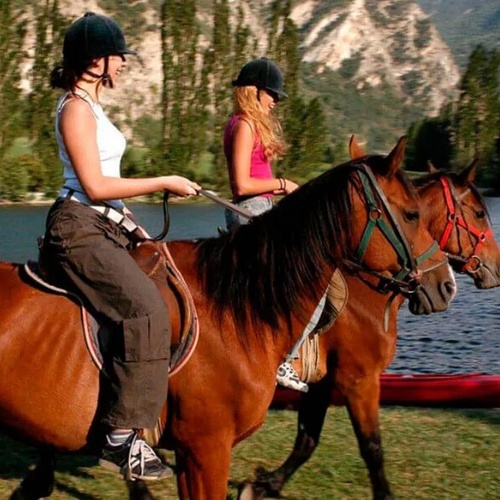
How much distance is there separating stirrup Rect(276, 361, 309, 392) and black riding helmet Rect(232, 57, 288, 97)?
1.66 metres

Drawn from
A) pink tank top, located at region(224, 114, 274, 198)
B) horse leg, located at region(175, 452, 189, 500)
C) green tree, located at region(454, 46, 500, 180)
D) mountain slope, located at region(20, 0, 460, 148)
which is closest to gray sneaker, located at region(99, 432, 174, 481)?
horse leg, located at region(175, 452, 189, 500)

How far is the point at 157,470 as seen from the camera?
3703 mm

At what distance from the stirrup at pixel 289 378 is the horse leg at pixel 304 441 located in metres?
0.36

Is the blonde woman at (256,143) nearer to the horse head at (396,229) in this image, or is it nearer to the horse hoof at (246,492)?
the horse hoof at (246,492)

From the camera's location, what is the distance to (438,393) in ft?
25.6

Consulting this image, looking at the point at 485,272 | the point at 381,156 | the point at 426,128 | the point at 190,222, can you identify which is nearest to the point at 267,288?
the point at 381,156

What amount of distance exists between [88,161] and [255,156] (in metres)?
1.83

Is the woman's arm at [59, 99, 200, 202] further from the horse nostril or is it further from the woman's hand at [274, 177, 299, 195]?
the woman's hand at [274, 177, 299, 195]

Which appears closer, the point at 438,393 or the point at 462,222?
the point at 462,222

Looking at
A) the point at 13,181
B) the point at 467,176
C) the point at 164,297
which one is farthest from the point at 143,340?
the point at 13,181

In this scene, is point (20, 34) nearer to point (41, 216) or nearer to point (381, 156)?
point (41, 216)

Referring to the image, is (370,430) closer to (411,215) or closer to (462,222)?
(462,222)

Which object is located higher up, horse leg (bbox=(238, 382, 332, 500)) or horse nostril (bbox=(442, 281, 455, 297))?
horse nostril (bbox=(442, 281, 455, 297))

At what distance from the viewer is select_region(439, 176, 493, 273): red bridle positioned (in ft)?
19.4
